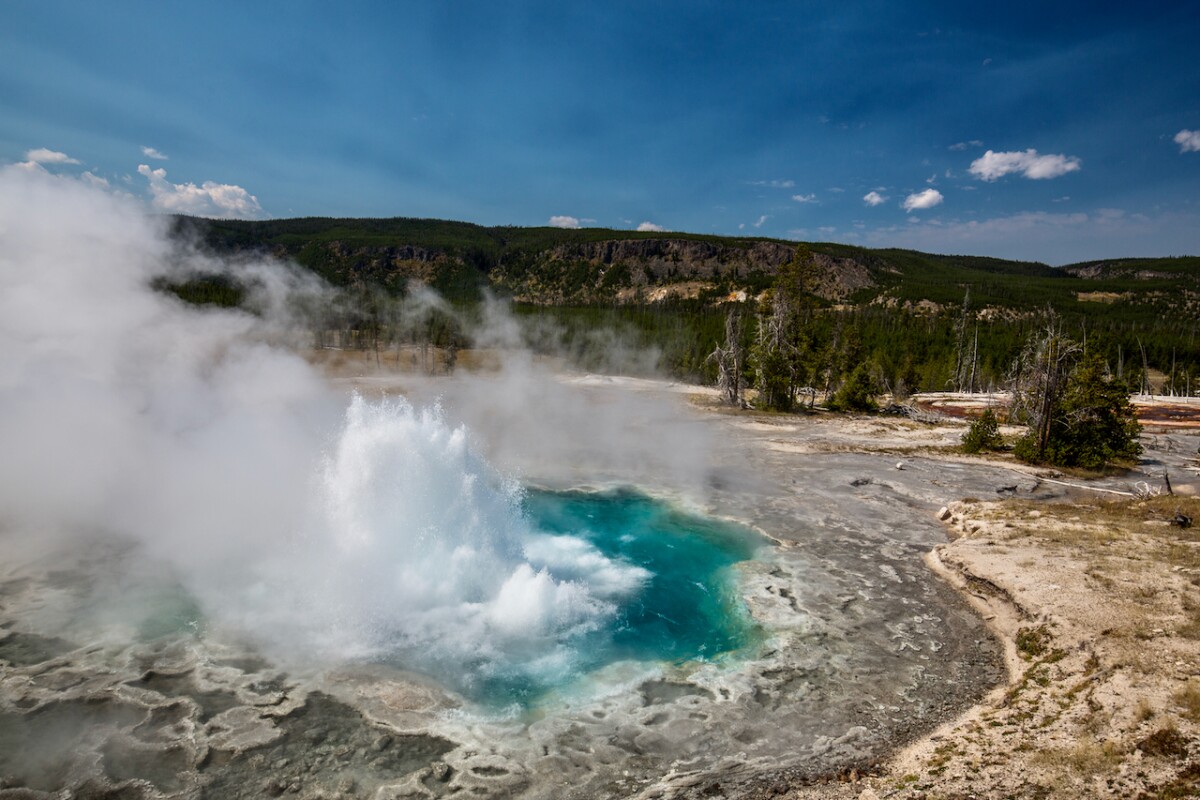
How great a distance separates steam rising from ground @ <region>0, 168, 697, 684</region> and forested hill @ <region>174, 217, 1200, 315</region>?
126 m

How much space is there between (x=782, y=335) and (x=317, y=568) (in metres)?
32.4

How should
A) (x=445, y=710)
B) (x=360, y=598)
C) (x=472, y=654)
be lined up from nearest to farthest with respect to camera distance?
(x=445, y=710), (x=472, y=654), (x=360, y=598)

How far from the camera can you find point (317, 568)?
32.9ft

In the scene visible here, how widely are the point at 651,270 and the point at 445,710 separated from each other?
173179 millimetres

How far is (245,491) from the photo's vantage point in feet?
39.1

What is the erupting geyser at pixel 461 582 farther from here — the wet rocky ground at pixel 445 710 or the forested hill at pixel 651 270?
the forested hill at pixel 651 270

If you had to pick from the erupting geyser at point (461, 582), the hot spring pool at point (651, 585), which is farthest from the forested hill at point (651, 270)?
the erupting geyser at point (461, 582)

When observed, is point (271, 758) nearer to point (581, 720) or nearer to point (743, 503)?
point (581, 720)

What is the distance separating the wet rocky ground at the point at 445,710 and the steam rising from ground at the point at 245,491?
3.12 ft

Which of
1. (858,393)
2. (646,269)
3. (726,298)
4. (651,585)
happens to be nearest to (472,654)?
(651,585)

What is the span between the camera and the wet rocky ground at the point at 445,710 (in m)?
6.00

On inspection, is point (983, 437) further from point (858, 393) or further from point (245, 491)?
point (245, 491)

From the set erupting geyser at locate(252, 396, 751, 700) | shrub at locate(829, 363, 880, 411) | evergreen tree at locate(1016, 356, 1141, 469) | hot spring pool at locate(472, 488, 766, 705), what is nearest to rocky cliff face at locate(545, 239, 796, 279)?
shrub at locate(829, 363, 880, 411)

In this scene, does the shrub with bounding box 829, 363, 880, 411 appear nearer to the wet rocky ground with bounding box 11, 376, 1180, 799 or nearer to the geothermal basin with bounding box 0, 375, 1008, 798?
the geothermal basin with bounding box 0, 375, 1008, 798
